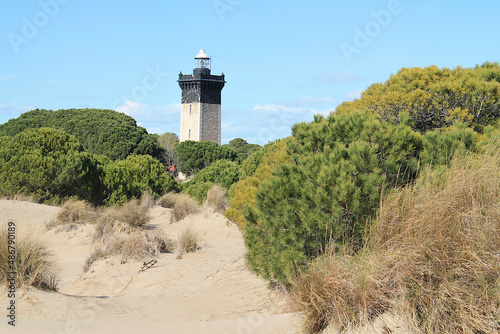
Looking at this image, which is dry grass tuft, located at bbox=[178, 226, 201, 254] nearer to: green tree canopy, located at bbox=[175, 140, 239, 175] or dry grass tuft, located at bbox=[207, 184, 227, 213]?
dry grass tuft, located at bbox=[207, 184, 227, 213]

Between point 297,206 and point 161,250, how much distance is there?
6.04 metres

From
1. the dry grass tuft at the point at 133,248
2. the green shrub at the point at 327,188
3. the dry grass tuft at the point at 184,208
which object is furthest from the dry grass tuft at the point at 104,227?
the green shrub at the point at 327,188

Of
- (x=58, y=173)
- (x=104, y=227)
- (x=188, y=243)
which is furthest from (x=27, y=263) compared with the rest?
(x=58, y=173)

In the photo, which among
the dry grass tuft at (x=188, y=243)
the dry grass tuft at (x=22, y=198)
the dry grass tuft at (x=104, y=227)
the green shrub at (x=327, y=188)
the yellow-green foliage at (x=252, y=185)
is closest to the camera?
the green shrub at (x=327, y=188)

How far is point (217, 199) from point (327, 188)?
12.2m

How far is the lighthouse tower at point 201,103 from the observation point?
70.2 metres

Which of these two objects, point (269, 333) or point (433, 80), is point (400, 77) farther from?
point (269, 333)

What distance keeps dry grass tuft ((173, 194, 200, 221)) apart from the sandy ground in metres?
3.56

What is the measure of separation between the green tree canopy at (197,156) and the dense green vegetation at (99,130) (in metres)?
3.04

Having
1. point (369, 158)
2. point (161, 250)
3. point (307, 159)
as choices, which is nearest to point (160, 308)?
point (307, 159)

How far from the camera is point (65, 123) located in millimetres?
52500

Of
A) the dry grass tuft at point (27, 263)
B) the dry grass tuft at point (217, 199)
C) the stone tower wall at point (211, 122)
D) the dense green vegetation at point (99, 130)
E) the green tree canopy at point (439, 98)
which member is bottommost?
the dry grass tuft at point (27, 263)

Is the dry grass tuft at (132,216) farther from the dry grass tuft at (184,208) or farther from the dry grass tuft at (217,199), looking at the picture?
the dry grass tuft at (217,199)

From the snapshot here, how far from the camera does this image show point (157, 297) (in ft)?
29.3
